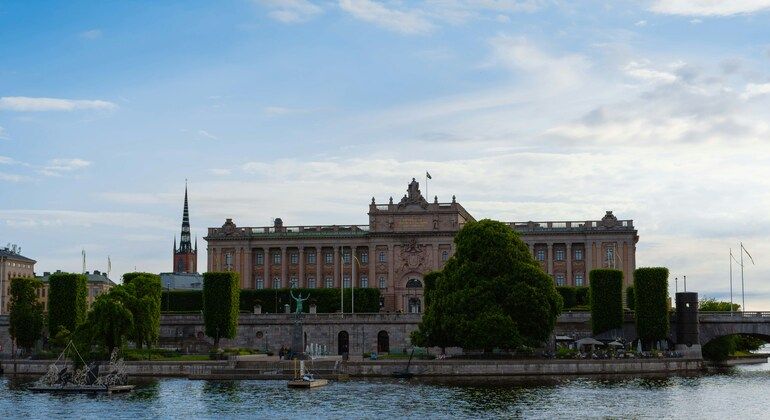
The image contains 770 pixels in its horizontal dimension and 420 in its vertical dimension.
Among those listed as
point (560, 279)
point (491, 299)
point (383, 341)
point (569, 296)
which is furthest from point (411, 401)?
point (560, 279)

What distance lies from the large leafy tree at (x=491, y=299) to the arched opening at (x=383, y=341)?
22821 millimetres

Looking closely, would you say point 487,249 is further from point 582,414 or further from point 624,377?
point 582,414

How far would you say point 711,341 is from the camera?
122438mm

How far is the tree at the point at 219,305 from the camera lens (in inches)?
4887

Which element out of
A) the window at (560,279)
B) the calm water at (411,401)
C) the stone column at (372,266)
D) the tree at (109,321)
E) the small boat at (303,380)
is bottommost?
the calm water at (411,401)

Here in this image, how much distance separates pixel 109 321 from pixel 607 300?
48.4m

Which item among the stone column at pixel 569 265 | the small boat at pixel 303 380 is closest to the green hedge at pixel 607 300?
the small boat at pixel 303 380

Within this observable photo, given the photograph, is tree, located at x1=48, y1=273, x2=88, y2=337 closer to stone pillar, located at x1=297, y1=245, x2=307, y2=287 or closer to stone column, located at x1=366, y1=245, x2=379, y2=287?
stone pillar, located at x1=297, y1=245, x2=307, y2=287

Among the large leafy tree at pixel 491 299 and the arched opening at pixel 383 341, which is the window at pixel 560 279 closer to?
the arched opening at pixel 383 341

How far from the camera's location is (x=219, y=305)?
4894 inches

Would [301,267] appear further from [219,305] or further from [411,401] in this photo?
[411,401]

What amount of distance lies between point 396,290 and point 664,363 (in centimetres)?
7623

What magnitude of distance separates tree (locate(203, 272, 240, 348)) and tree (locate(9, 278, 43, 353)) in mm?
17207

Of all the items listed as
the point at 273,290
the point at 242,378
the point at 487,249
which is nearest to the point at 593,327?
the point at 487,249
